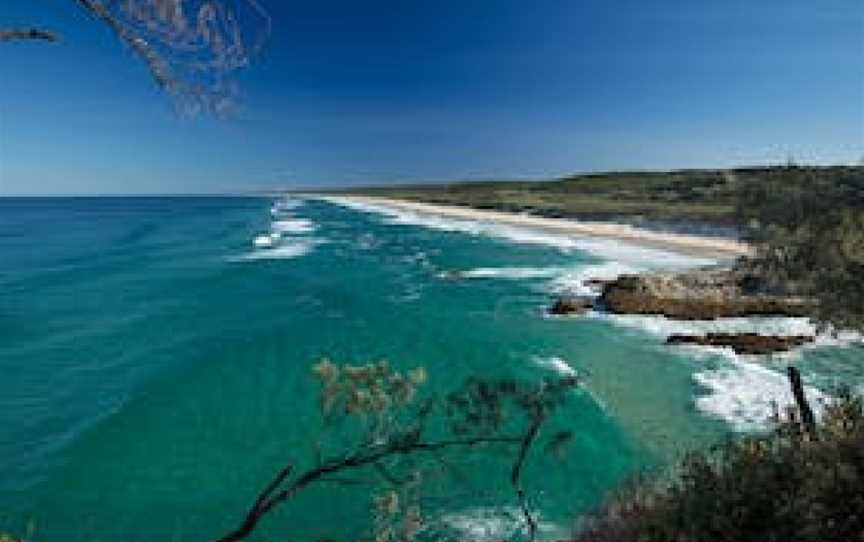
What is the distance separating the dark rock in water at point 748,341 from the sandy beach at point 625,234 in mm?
12528

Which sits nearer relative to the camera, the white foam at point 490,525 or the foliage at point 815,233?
the foliage at point 815,233

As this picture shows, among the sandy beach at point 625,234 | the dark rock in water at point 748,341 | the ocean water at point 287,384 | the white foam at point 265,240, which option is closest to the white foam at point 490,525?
the ocean water at point 287,384

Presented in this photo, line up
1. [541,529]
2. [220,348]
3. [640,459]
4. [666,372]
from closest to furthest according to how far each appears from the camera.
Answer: [541,529] → [640,459] → [666,372] → [220,348]

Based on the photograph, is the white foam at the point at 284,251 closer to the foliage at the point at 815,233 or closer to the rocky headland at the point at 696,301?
the rocky headland at the point at 696,301

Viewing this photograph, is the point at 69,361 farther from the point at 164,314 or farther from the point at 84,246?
the point at 84,246

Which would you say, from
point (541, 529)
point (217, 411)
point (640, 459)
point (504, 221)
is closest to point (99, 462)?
point (217, 411)

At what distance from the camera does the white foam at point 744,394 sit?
86.0 feet

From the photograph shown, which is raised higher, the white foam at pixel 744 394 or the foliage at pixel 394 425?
the foliage at pixel 394 425

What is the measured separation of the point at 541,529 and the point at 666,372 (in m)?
14.0

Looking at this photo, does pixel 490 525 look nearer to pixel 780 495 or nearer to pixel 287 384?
pixel 780 495

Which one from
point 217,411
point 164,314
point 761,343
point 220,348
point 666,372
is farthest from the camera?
point 164,314

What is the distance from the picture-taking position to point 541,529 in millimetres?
19500

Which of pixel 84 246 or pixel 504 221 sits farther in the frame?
pixel 504 221

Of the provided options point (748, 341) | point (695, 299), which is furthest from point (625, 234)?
point (748, 341)
